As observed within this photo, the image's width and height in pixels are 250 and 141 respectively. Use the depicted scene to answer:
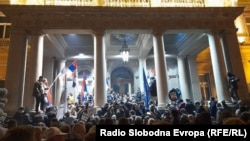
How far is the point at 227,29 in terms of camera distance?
45.8ft

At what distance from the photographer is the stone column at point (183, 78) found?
62.6 feet

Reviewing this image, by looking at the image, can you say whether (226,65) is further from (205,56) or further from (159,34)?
(205,56)

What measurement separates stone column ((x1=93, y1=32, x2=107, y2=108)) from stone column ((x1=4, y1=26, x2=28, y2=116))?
13.8 feet

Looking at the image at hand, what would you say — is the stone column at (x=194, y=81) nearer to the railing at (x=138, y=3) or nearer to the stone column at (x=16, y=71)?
the railing at (x=138, y=3)

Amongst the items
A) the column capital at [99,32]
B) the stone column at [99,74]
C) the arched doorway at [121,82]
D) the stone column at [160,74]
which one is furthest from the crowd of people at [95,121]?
the arched doorway at [121,82]

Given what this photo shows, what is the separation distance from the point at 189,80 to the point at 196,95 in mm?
1510

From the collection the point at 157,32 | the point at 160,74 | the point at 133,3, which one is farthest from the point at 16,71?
the point at 157,32

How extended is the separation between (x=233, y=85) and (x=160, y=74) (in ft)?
13.6

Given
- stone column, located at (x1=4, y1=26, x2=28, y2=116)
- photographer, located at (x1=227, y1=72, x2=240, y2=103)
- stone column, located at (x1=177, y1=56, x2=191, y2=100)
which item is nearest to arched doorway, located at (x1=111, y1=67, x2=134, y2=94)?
stone column, located at (x1=177, y1=56, x2=191, y2=100)

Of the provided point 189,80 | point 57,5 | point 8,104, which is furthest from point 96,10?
point 189,80

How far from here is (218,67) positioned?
1335 centimetres

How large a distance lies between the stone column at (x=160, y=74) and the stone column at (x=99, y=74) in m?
3.23

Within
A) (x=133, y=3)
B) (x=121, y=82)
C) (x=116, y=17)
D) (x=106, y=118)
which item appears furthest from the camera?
(x=121, y=82)

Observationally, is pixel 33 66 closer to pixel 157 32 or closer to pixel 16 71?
pixel 16 71
